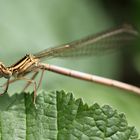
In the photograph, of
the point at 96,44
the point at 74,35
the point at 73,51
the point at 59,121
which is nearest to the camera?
the point at 59,121

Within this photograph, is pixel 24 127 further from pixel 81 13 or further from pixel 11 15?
pixel 81 13

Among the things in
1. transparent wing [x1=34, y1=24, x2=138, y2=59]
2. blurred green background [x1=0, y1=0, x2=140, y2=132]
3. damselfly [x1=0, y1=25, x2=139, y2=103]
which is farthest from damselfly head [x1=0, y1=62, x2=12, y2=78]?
blurred green background [x1=0, y1=0, x2=140, y2=132]

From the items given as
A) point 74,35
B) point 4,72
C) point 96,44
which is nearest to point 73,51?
point 96,44

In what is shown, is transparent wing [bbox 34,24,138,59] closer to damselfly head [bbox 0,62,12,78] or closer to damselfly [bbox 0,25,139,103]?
damselfly [bbox 0,25,139,103]

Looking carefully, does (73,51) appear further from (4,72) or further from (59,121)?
(59,121)

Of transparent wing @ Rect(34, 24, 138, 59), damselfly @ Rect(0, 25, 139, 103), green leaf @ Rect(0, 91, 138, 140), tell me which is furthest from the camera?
transparent wing @ Rect(34, 24, 138, 59)

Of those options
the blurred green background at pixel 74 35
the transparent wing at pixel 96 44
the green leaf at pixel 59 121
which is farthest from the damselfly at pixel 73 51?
the blurred green background at pixel 74 35
